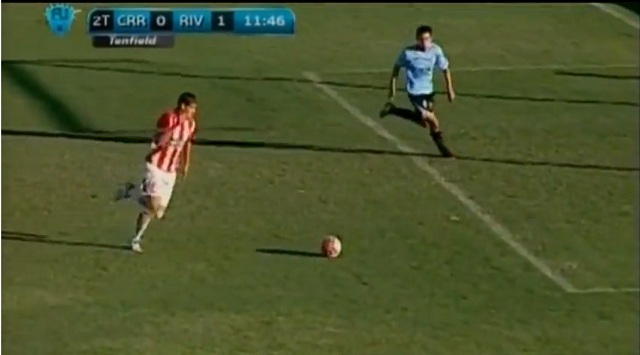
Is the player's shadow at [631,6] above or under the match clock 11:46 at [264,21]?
under

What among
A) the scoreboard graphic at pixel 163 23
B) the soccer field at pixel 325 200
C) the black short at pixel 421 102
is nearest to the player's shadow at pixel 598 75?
the soccer field at pixel 325 200

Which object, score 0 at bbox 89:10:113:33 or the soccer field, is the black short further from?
score 0 at bbox 89:10:113:33

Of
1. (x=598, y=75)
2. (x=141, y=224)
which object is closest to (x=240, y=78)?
(x=598, y=75)

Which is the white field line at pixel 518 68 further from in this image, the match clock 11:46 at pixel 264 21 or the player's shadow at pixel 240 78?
the match clock 11:46 at pixel 264 21

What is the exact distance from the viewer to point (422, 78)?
26031 millimetres

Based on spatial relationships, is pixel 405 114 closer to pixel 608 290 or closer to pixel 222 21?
pixel 608 290

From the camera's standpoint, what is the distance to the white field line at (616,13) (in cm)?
3557

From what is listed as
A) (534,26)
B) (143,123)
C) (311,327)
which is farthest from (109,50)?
(311,327)

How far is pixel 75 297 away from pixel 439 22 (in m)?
16.5

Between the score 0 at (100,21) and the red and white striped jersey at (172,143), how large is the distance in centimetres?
1135

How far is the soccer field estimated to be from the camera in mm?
19469

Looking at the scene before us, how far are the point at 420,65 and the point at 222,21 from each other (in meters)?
9.35

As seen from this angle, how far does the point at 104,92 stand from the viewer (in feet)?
97.2

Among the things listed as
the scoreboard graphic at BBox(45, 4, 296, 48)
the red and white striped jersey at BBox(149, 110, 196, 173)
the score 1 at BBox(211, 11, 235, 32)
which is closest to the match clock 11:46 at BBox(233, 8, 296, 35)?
Result: the scoreboard graphic at BBox(45, 4, 296, 48)
